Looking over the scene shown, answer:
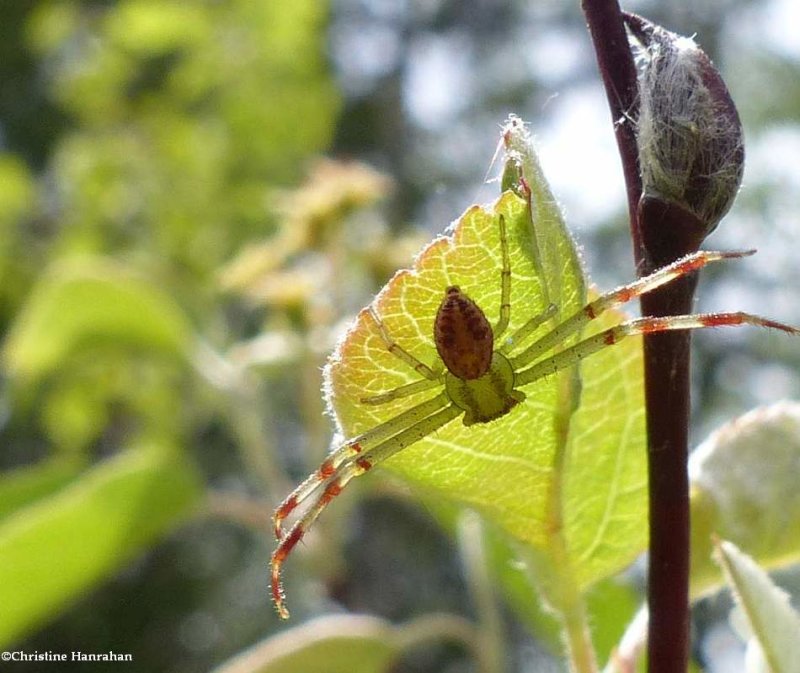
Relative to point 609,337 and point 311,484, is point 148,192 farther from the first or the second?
point 609,337

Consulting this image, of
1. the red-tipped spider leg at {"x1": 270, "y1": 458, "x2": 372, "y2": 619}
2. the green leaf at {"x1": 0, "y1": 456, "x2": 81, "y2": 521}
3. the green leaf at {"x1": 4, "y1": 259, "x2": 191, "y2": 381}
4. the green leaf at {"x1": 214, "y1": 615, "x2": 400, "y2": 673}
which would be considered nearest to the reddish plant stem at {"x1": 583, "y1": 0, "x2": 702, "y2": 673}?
the red-tipped spider leg at {"x1": 270, "y1": 458, "x2": 372, "y2": 619}

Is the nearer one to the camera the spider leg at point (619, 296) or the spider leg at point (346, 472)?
the spider leg at point (619, 296)

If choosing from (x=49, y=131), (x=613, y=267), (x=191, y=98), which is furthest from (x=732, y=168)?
(x=613, y=267)

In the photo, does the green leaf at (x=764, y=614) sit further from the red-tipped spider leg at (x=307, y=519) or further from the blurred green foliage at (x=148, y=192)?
the blurred green foliage at (x=148, y=192)

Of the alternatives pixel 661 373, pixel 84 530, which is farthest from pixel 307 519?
pixel 84 530

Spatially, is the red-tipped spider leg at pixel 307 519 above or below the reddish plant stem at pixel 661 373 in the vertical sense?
above

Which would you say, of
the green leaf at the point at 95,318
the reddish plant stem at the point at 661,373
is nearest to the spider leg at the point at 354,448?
the reddish plant stem at the point at 661,373

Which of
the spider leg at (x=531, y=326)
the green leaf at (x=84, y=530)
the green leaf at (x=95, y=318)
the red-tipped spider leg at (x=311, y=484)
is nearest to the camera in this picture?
the spider leg at (x=531, y=326)
